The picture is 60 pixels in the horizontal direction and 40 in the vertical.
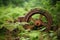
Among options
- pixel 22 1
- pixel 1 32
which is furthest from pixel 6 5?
pixel 1 32

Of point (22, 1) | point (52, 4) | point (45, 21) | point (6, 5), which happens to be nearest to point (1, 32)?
point (45, 21)

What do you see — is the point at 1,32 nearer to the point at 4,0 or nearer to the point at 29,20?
the point at 29,20

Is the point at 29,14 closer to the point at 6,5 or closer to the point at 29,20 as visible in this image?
the point at 29,20

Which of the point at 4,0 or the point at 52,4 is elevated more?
the point at 4,0

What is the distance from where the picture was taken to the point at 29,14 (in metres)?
8.09

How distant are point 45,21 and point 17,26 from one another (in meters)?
1.95

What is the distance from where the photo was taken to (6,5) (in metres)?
12.4

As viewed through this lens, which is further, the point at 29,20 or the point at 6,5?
the point at 6,5

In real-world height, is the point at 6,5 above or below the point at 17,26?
above

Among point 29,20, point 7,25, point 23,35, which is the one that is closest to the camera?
point 7,25

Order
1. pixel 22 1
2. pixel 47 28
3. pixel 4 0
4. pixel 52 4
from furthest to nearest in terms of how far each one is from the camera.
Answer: pixel 22 1, pixel 4 0, pixel 52 4, pixel 47 28

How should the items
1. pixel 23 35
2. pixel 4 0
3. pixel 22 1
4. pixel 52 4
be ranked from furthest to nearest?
pixel 22 1 < pixel 4 0 < pixel 52 4 < pixel 23 35

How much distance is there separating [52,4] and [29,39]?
2.77 m

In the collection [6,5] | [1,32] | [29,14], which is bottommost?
[1,32]
